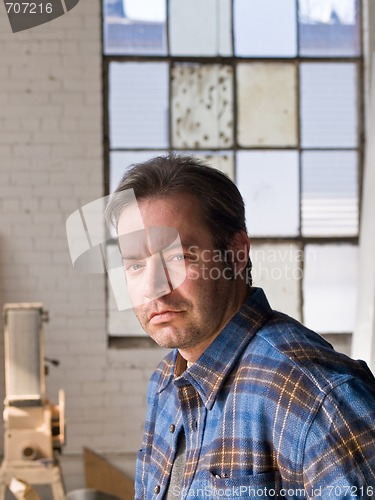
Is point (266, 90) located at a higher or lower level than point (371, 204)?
higher

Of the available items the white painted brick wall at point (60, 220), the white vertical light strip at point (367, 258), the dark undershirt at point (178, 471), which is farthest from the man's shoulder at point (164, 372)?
the white painted brick wall at point (60, 220)

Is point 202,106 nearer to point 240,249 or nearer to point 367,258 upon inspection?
point 367,258

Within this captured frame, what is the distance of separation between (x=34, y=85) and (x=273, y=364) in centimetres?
307

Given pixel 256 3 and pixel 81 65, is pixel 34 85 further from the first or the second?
pixel 256 3

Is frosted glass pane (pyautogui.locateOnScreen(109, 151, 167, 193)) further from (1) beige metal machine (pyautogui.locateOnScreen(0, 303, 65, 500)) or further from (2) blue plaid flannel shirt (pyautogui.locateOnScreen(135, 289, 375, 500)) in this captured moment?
(2) blue plaid flannel shirt (pyautogui.locateOnScreen(135, 289, 375, 500))

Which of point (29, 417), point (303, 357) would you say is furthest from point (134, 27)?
point (303, 357)

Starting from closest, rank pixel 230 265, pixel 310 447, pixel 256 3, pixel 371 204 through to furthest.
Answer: pixel 310 447 → pixel 230 265 → pixel 371 204 → pixel 256 3

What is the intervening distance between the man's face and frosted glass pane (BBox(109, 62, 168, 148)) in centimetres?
285

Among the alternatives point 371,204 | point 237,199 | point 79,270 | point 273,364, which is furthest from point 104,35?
point 273,364

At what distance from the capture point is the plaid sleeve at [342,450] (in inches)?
32.6

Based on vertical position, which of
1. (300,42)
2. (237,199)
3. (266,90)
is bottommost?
(237,199)

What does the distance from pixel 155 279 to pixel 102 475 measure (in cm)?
292

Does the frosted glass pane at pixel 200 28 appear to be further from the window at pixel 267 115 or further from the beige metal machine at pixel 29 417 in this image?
the beige metal machine at pixel 29 417

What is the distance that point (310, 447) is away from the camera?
0.85 metres
